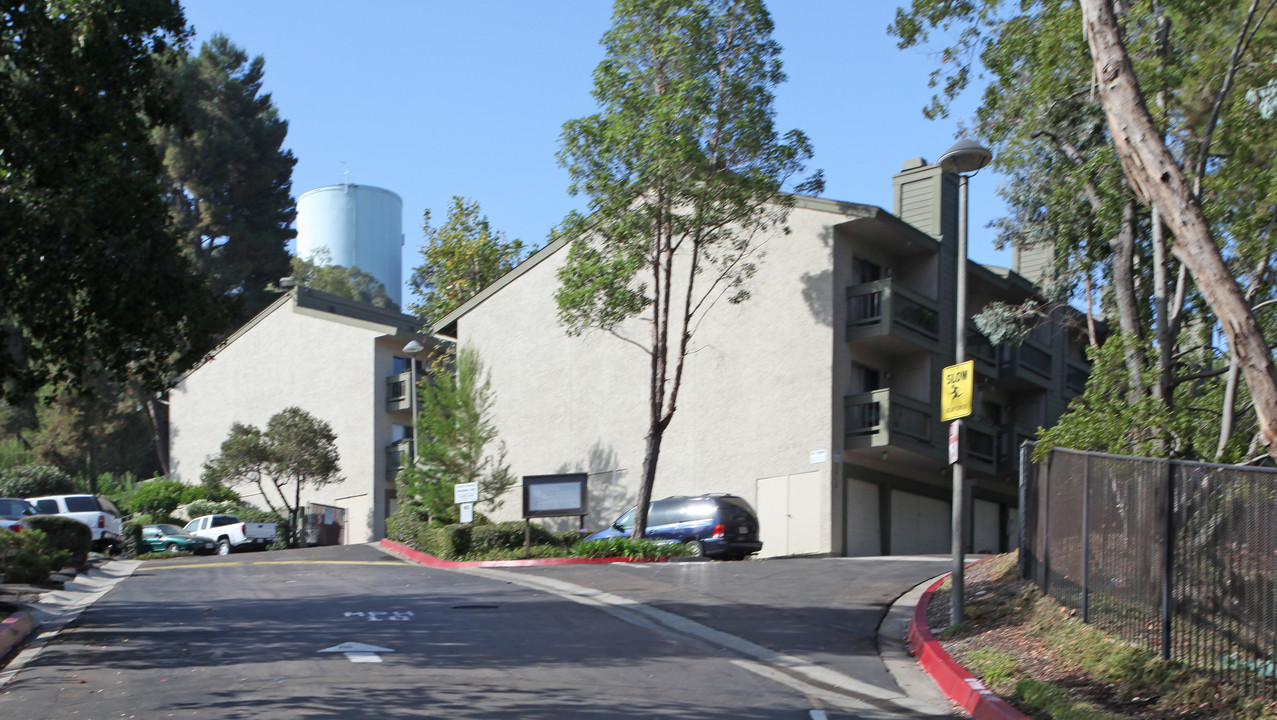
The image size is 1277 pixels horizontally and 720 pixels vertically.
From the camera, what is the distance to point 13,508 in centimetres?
3000

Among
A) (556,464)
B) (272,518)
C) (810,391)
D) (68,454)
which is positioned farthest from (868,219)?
(68,454)

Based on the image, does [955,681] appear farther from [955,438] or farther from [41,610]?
[41,610]

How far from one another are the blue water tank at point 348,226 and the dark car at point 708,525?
72.3 m

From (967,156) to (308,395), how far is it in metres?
37.8

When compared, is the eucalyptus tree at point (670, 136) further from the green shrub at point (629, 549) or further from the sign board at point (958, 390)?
the sign board at point (958, 390)

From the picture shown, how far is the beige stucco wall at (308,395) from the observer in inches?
1725

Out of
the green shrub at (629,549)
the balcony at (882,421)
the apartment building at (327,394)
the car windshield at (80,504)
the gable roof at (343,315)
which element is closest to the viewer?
the green shrub at (629,549)

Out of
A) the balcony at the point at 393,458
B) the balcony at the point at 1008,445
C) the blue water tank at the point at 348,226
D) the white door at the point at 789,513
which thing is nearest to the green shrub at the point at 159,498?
the balcony at the point at 393,458

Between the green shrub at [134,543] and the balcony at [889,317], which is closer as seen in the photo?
the balcony at [889,317]

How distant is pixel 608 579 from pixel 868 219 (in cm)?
1329

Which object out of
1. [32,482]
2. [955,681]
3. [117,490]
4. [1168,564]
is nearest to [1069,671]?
[955,681]

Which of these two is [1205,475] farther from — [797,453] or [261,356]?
[261,356]

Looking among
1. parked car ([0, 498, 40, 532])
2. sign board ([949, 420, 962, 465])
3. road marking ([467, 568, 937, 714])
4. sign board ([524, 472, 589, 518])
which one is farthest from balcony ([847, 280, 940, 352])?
parked car ([0, 498, 40, 532])

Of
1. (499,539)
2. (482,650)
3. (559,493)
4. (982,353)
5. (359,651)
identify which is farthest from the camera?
(982,353)
